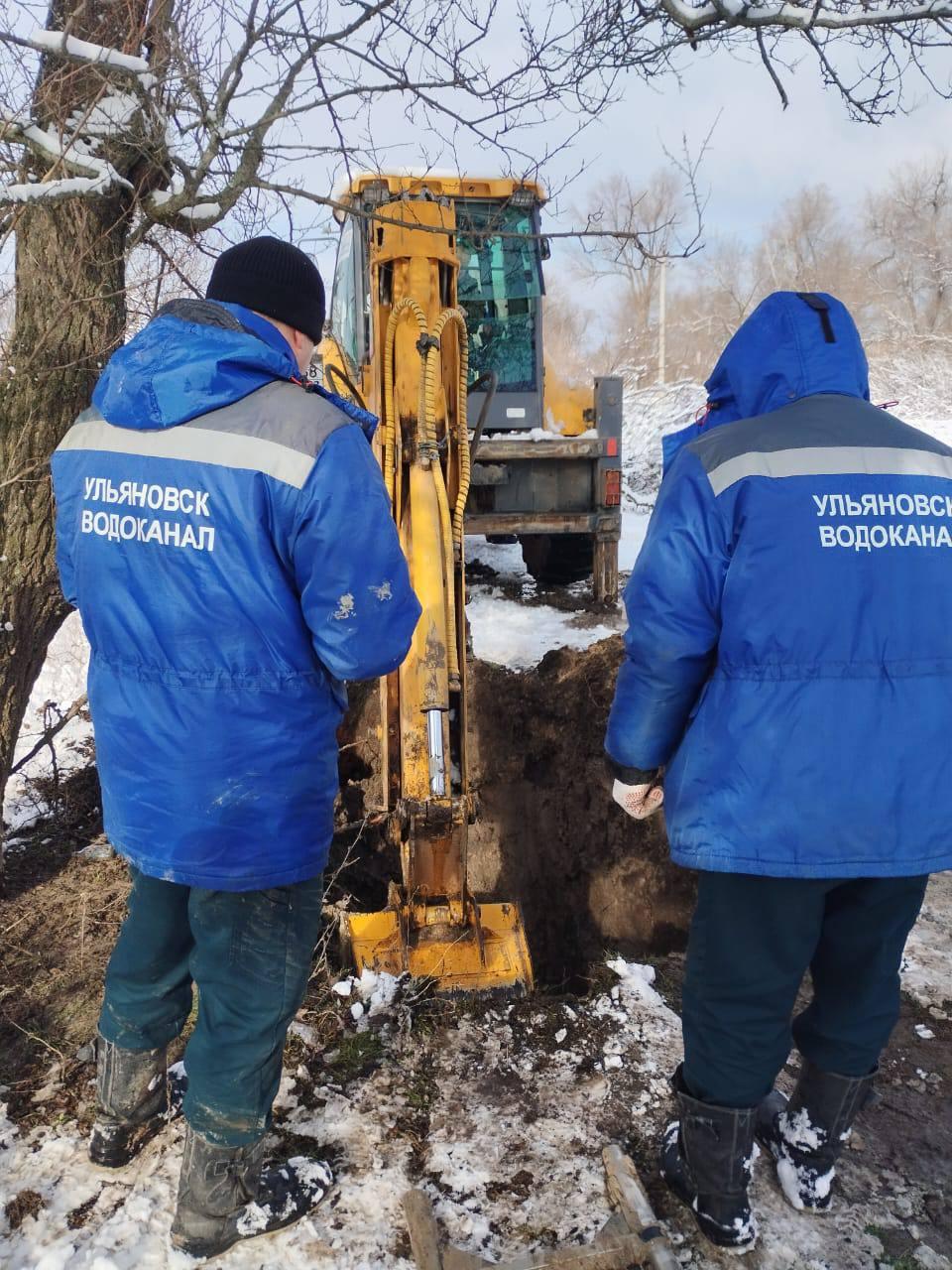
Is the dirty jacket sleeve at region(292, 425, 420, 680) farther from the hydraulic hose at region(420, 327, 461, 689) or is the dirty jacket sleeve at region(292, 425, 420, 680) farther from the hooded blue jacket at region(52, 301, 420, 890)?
the hydraulic hose at region(420, 327, 461, 689)

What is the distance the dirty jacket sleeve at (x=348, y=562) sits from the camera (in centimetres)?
182

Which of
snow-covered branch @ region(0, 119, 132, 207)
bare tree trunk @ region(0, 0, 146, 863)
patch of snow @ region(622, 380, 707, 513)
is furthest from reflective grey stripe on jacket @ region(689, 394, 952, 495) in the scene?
patch of snow @ region(622, 380, 707, 513)

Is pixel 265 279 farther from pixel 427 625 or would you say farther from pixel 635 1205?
pixel 635 1205

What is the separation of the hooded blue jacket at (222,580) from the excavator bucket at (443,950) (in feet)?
4.74

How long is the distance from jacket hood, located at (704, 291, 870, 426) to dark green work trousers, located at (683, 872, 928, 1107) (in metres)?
1.10

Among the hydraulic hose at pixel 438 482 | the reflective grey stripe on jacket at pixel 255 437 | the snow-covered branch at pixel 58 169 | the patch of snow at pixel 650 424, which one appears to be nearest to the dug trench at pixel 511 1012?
the hydraulic hose at pixel 438 482

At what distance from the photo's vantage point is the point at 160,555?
1845mm

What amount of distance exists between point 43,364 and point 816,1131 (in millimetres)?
3609

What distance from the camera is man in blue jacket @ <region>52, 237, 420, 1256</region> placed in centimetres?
181

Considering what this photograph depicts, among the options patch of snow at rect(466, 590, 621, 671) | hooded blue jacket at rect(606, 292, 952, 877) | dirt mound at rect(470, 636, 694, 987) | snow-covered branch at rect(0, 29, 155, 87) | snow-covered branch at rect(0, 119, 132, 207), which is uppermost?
snow-covered branch at rect(0, 29, 155, 87)

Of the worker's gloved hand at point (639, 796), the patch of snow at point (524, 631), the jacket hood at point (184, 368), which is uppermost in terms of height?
the jacket hood at point (184, 368)

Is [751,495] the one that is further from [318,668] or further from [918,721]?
[318,668]

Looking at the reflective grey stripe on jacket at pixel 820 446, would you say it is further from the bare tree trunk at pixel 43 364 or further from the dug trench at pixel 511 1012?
the bare tree trunk at pixel 43 364


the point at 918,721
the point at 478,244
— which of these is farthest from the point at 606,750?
the point at 478,244
